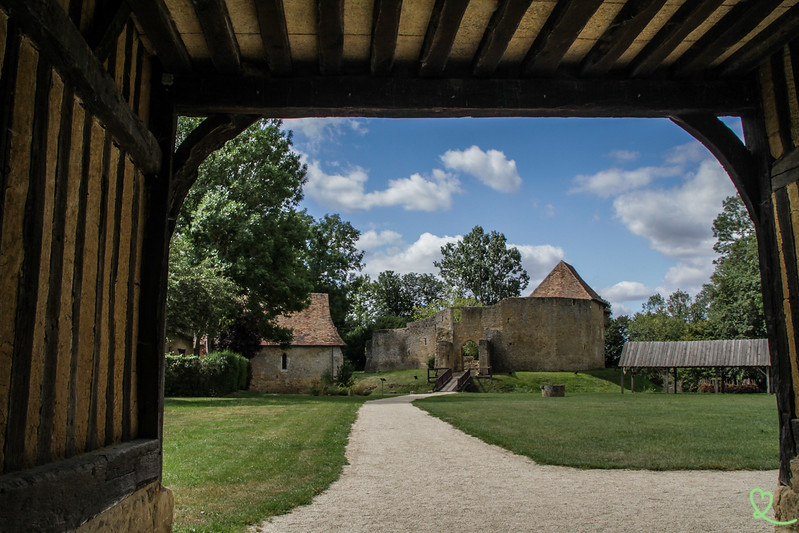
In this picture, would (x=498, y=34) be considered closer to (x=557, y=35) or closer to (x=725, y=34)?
(x=557, y=35)

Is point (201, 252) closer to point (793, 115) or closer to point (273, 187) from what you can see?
point (273, 187)

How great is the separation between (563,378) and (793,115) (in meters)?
31.5

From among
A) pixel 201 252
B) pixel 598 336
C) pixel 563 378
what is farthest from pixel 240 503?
pixel 598 336

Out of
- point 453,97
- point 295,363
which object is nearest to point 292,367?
point 295,363

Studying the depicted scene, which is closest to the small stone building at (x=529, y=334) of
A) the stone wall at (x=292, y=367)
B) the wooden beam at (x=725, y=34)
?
the stone wall at (x=292, y=367)

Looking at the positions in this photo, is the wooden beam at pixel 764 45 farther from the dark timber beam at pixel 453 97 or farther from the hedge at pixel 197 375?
the hedge at pixel 197 375

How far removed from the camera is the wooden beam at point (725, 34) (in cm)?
361

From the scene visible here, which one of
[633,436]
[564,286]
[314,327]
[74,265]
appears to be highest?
[564,286]

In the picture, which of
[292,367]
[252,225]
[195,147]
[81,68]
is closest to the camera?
[81,68]

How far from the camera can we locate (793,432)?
4023mm

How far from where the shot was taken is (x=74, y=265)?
9.68 feet

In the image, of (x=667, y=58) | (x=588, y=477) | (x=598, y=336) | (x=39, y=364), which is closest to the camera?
(x=39, y=364)

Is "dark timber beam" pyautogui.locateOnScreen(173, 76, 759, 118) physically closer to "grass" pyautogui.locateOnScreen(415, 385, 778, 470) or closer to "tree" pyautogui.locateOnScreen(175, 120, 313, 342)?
"grass" pyautogui.locateOnScreen(415, 385, 778, 470)

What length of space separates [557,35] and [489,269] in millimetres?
54871
